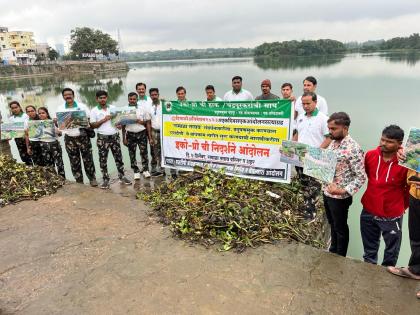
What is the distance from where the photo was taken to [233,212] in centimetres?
376

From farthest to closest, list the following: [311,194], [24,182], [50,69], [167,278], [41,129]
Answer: [50,69], [41,129], [24,182], [311,194], [167,278]

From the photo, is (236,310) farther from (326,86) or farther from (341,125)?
(326,86)

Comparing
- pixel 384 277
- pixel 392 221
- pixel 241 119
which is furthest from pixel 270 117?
pixel 384 277

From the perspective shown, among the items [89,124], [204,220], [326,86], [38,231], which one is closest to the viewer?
[204,220]

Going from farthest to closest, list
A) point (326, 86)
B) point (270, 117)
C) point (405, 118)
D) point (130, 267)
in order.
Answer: point (326, 86), point (405, 118), point (270, 117), point (130, 267)

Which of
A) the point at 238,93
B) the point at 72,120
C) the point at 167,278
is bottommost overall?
the point at 167,278

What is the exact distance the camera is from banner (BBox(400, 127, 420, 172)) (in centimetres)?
246

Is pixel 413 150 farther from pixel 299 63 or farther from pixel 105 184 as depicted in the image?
pixel 299 63

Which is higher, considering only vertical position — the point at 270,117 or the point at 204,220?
the point at 270,117

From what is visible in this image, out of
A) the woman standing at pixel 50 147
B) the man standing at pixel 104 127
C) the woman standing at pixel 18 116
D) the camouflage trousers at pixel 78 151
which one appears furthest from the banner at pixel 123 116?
the woman standing at pixel 18 116

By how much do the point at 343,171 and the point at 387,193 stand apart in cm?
43

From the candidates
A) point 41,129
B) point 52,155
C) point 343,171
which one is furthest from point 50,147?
point 343,171

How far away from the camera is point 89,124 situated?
5.42m

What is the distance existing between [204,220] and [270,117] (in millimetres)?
1869
